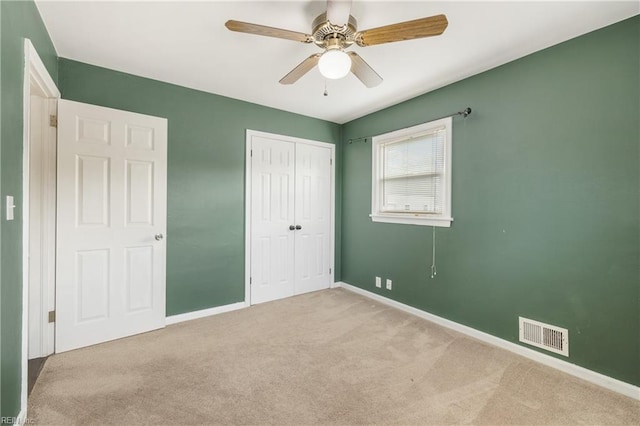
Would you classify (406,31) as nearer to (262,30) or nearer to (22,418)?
(262,30)

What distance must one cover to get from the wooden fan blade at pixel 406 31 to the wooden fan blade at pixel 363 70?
0.38ft

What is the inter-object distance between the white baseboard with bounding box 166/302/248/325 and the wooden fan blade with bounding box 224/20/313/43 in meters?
2.75

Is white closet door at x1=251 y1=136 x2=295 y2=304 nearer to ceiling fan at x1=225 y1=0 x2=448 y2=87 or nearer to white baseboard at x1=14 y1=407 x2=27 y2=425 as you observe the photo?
ceiling fan at x1=225 y1=0 x2=448 y2=87

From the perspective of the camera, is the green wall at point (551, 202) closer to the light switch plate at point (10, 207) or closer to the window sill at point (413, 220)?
the window sill at point (413, 220)

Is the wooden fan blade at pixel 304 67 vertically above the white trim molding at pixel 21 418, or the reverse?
the wooden fan blade at pixel 304 67

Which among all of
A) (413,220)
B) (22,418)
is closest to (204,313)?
(22,418)

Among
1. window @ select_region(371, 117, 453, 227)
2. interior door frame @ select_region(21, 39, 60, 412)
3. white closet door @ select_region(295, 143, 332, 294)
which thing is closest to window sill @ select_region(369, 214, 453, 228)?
window @ select_region(371, 117, 453, 227)

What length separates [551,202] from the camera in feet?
7.38

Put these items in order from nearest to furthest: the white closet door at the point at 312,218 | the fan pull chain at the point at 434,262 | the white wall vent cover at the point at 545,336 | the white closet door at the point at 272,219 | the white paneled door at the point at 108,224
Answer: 1. the white wall vent cover at the point at 545,336
2. the white paneled door at the point at 108,224
3. the fan pull chain at the point at 434,262
4. the white closet door at the point at 272,219
5. the white closet door at the point at 312,218

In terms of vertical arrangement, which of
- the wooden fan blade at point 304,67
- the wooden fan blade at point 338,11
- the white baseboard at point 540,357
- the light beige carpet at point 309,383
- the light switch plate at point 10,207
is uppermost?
the wooden fan blade at point 338,11

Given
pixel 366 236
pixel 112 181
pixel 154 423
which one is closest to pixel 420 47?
pixel 366 236

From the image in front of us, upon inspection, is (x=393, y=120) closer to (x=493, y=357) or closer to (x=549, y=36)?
(x=549, y=36)

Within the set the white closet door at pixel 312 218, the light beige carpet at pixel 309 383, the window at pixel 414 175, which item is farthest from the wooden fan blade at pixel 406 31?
the white closet door at pixel 312 218

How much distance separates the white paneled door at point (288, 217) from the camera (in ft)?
11.9
